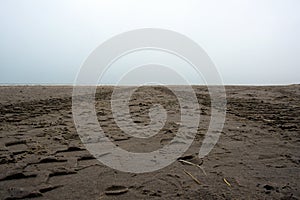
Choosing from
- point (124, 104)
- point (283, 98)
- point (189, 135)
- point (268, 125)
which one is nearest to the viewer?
point (189, 135)

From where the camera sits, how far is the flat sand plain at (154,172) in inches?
74.0

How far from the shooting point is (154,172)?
2.23m

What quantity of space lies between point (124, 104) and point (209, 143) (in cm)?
257

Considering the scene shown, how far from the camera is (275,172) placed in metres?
2.20

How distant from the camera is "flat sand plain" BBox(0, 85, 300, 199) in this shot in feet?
6.17

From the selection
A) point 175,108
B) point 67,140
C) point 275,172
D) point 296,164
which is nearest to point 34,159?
point 67,140

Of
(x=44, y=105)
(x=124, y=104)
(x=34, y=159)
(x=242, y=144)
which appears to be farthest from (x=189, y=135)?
(x=44, y=105)

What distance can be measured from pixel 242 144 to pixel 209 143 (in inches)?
14.2

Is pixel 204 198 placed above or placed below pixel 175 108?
below

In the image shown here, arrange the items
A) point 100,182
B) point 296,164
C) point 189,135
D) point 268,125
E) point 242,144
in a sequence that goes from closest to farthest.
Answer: point 100,182, point 296,164, point 242,144, point 189,135, point 268,125

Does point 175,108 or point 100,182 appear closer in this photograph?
point 100,182

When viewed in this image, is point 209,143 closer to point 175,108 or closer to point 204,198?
point 204,198

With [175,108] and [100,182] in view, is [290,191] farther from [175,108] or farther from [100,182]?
[175,108]

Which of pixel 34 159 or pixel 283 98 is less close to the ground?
pixel 283 98
